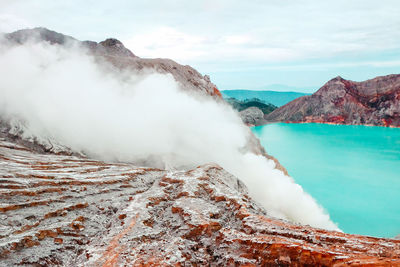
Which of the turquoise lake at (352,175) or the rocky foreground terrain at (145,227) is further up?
the rocky foreground terrain at (145,227)

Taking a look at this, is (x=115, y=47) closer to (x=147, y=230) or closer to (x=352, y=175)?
(x=352, y=175)

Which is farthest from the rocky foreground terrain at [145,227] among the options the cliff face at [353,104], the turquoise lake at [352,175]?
the cliff face at [353,104]

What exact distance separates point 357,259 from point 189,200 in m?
8.95

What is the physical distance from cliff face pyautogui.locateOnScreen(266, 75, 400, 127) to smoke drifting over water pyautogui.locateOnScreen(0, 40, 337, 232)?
13693 cm

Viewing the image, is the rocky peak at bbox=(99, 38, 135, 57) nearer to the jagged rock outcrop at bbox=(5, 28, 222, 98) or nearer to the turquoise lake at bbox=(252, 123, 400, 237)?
the jagged rock outcrop at bbox=(5, 28, 222, 98)

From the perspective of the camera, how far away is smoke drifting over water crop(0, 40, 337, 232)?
110ft

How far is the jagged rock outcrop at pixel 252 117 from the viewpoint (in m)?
183

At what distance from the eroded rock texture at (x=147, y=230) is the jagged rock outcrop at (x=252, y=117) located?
16747 centimetres

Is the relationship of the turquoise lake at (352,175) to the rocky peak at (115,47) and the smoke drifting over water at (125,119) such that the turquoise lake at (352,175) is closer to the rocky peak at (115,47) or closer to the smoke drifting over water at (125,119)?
the smoke drifting over water at (125,119)

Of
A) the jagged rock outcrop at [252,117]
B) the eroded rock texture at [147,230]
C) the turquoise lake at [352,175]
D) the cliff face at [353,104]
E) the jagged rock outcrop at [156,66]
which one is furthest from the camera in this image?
the jagged rock outcrop at [252,117]

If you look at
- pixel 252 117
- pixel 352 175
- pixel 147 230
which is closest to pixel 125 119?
pixel 147 230

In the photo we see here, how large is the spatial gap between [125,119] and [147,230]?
1210 inches

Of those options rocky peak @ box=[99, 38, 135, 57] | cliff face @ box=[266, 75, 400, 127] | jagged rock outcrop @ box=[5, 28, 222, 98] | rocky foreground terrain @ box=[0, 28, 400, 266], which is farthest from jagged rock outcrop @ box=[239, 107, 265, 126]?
rocky foreground terrain @ box=[0, 28, 400, 266]

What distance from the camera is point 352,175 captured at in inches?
2468
